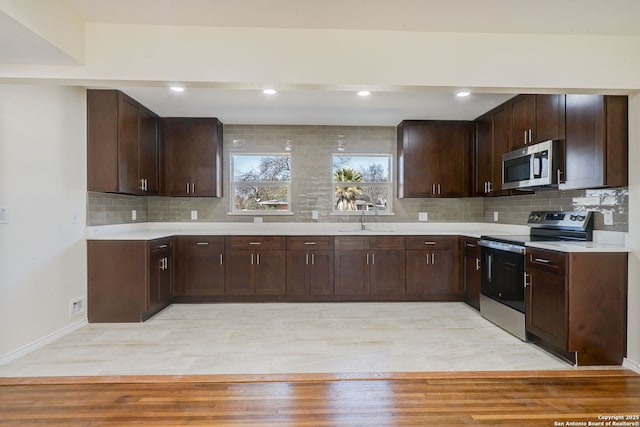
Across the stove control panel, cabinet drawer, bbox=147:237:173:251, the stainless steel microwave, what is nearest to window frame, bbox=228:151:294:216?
cabinet drawer, bbox=147:237:173:251

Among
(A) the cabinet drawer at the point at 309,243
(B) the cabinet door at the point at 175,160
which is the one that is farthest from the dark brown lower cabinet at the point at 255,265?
(B) the cabinet door at the point at 175,160

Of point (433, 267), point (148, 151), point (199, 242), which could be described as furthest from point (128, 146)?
point (433, 267)

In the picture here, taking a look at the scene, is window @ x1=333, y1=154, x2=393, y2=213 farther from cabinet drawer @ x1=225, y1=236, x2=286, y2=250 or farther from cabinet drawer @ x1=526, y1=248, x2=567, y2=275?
cabinet drawer @ x1=526, y1=248, x2=567, y2=275

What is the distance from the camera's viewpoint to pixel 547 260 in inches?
111

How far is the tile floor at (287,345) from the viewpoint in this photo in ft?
8.67

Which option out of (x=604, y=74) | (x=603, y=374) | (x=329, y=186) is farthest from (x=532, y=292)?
(x=329, y=186)

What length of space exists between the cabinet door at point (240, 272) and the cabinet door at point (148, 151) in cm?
131

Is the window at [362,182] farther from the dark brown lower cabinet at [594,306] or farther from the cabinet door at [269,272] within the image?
the dark brown lower cabinet at [594,306]

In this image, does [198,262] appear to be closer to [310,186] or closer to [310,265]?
[310,265]

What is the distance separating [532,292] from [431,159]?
2.28 metres

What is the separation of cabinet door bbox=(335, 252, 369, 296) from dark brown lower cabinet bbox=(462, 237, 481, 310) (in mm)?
1228

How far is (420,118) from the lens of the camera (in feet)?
15.4

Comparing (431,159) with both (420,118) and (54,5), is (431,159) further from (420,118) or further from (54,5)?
(54,5)

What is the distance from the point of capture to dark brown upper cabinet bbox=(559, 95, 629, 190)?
261 cm
